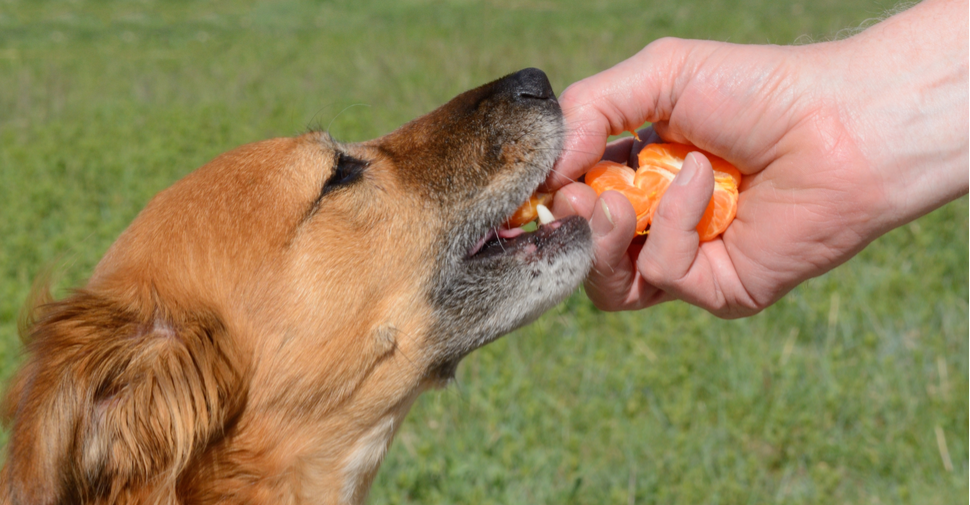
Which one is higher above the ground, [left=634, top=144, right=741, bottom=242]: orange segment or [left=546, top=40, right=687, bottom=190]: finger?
[left=546, top=40, right=687, bottom=190]: finger

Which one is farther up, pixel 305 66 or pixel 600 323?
pixel 305 66

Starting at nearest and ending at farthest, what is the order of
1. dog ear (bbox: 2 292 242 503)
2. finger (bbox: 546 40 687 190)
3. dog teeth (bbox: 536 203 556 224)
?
dog ear (bbox: 2 292 242 503), finger (bbox: 546 40 687 190), dog teeth (bbox: 536 203 556 224)

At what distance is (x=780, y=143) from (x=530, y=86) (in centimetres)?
87

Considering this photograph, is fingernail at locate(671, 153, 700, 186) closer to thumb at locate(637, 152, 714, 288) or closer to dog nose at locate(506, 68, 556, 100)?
thumb at locate(637, 152, 714, 288)

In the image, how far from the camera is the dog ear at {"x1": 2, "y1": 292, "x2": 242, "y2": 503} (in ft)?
5.75

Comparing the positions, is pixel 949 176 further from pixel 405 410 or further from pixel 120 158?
pixel 120 158

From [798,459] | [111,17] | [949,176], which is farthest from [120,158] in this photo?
[111,17]

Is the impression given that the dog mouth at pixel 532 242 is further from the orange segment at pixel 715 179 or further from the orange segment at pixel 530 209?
the orange segment at pixel 715 179

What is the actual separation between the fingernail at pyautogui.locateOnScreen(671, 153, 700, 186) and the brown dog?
345 millimetres

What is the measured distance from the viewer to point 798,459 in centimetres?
348

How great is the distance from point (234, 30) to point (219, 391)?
15691 mm

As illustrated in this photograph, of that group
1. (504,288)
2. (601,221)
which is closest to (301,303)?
(504,288)

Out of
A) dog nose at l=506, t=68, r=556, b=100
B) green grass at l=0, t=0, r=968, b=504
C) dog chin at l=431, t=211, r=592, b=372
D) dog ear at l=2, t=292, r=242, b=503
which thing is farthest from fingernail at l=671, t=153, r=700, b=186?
dog ear at l=2, t=292, r=242, b=503

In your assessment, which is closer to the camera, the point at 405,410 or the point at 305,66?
the point at 405,410
